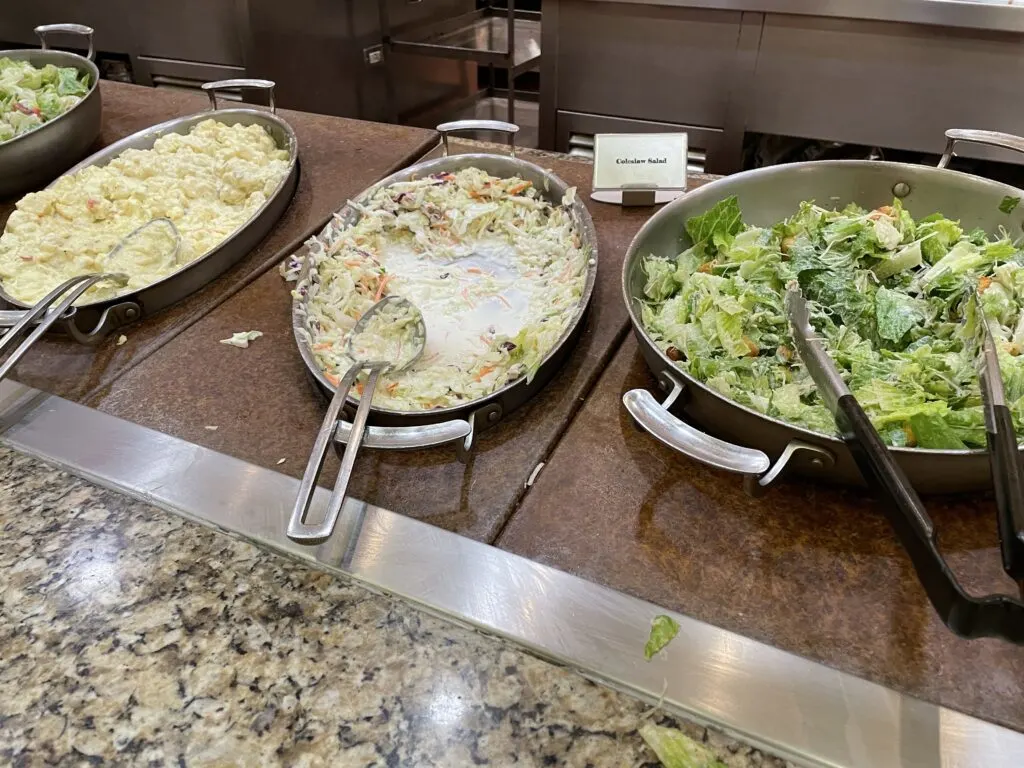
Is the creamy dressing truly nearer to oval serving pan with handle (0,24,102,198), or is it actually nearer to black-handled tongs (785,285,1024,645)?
black-handled tongs (785,285,1024,645)

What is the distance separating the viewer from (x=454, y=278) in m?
1.64

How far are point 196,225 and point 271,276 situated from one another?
1.05 ft

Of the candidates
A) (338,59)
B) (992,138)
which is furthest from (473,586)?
(338,59)

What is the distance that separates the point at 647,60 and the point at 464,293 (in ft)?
6.66

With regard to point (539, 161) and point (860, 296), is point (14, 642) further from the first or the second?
point (539, 161)

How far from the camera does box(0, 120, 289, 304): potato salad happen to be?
168 cm

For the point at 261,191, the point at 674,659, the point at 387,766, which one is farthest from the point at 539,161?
the point at 387,766

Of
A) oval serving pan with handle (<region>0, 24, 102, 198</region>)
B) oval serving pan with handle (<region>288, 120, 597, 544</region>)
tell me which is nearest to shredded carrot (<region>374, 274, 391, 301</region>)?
oval serving pan with handle (<region>288, 120, 597, 544</region>)

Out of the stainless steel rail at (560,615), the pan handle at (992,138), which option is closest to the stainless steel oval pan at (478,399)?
the stainless steel rail at (560,615)

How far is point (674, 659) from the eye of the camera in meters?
0.88

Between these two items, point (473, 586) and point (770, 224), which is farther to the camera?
point (770, 224)

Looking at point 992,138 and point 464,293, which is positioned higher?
point 992,138

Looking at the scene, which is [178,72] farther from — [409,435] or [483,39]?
[409,435]

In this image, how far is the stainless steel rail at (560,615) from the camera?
799 millimetres
